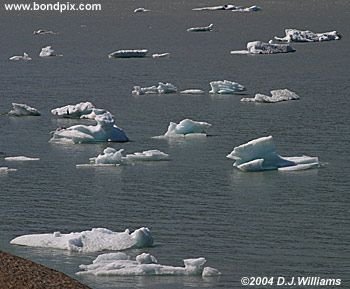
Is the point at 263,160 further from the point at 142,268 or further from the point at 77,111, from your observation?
the point at 77,111

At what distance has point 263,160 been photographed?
21.6 meters

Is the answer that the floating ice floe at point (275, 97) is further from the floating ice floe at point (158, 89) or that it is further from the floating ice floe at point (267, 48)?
the floating ice floe at point (267, 48)

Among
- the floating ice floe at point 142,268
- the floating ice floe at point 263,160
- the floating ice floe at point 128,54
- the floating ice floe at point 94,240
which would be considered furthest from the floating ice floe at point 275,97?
the floating ice floe at point 142,268

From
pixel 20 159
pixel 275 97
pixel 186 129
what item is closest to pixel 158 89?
pixel 275 97

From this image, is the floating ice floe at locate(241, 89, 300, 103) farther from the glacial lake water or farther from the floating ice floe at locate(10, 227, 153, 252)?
the floating ice floe at locate(10, 227, 153, 252)

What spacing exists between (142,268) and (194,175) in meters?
7.12

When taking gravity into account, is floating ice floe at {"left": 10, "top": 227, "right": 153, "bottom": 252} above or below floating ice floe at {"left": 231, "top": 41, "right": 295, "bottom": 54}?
below

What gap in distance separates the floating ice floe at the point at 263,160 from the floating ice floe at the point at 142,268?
6.88 m

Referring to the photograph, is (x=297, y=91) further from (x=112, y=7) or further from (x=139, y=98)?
(x=112, y=7)

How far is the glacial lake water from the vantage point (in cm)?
1584

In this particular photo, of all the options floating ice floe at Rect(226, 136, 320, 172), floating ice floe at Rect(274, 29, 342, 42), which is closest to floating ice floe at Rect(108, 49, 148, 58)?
floating ice floe at Rect(274, 29, 342, 42)

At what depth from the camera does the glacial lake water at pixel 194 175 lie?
52.0 feet

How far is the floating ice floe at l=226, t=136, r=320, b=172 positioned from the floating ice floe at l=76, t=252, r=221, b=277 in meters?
6.88

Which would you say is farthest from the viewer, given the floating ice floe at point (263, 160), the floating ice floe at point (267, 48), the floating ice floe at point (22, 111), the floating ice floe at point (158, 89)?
the floating ice floe at point (267, 48)
